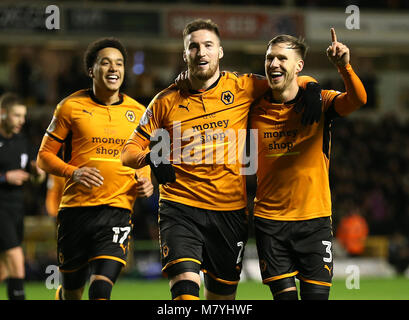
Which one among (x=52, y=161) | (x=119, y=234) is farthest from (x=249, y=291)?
(x=52, y=161)

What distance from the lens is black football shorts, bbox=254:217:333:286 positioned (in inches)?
210

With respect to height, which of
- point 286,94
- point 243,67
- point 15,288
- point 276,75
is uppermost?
point 243,67

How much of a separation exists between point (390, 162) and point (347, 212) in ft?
11.9

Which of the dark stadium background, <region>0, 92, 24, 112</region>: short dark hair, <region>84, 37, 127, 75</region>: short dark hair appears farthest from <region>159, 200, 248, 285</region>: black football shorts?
the dark stadium background

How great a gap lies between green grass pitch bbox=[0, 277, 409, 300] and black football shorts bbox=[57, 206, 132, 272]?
4478 mm

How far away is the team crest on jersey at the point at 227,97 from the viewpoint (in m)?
5.55

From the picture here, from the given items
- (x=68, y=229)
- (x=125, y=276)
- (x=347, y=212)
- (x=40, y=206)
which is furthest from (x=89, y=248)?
(x=347, y=212)

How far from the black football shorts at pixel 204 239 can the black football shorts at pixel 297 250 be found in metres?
0.25

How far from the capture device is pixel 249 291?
12.4 meters

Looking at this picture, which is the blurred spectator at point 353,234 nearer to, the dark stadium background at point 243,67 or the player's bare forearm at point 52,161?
the dark stadium background at point 243,67

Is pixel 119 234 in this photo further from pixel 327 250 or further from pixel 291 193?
pixel 327 250

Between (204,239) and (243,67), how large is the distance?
1905 centimetres

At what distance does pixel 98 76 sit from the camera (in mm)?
6109

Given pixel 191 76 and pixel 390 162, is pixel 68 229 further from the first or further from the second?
pixel 390 162
